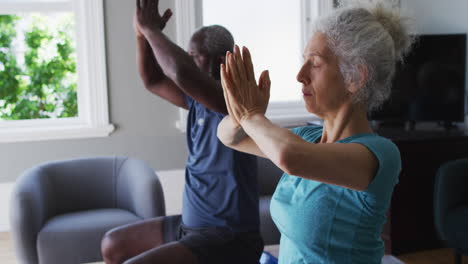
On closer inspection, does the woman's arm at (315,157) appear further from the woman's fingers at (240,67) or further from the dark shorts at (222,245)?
the dark shorts at (222,245)

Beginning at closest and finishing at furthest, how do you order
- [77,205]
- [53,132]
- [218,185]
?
1. [218,185]
2. [77,205]
3. [53,132]

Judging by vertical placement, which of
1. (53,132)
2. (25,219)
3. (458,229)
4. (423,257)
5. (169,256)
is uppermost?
(53,132)

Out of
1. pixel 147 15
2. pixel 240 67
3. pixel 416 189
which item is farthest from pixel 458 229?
pixel 240 67

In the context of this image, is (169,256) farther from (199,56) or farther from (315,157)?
(315,157)

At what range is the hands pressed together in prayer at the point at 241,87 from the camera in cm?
100

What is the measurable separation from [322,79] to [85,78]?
3.08 metres

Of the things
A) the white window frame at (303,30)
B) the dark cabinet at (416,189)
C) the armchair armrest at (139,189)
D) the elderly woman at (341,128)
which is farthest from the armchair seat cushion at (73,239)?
the dark cabinet at (416,189)

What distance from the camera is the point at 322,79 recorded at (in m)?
1.11

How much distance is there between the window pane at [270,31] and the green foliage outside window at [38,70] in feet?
3.92

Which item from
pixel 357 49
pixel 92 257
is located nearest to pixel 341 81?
pixel 357 49

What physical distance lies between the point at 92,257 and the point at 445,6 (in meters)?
3.32

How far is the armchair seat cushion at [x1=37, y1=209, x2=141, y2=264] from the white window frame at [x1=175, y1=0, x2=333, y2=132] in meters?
1.50

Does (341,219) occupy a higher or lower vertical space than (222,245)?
higher

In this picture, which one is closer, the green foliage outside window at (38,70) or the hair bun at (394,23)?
the hair bun at (394,23)
